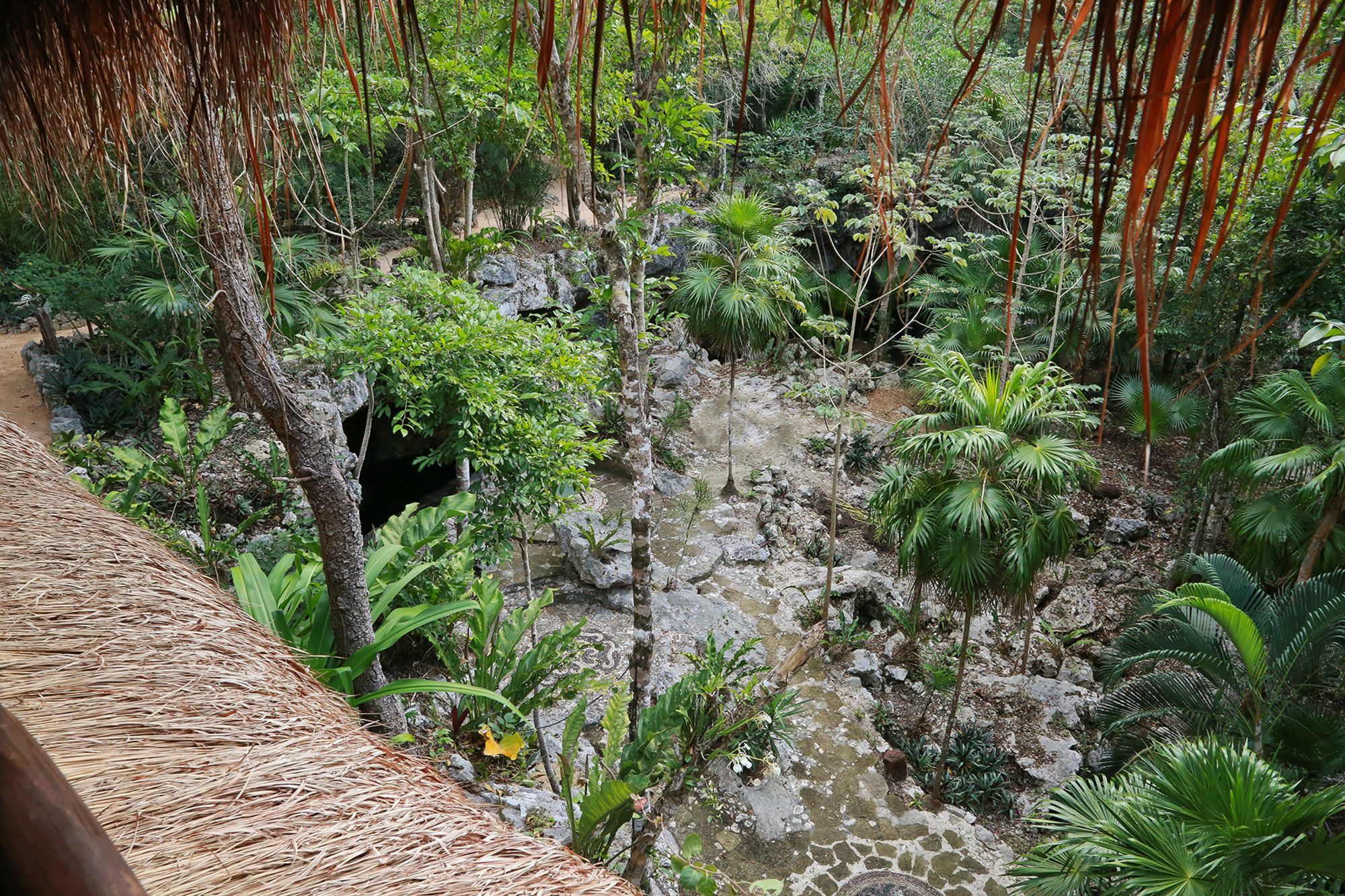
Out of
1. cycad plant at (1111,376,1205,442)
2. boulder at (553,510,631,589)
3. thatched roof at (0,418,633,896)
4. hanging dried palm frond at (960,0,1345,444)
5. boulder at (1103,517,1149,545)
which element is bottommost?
boulder at (1103,517,1149,545)

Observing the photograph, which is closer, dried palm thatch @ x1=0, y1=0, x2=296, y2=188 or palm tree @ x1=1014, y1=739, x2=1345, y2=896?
dried palm thatch @ x1=0, y1=0, x2=296, y2=188

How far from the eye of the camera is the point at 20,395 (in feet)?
24.5

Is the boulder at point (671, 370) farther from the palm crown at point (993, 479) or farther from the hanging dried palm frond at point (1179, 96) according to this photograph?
the hanging dried palm frond at point (1179, 96)

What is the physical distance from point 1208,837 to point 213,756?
379cm

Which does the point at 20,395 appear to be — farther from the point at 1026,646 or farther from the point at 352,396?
the point at 1026,646

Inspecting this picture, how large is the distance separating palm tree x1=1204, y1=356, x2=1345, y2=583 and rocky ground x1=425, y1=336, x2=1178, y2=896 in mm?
2315

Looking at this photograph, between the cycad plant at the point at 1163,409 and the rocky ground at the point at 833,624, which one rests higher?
the cycad plant at the point at 1163,409

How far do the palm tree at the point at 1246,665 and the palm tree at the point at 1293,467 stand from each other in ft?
3.26

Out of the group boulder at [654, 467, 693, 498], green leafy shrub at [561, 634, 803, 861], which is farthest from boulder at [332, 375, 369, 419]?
green leafy shrub at [561, 634, 803, 861]

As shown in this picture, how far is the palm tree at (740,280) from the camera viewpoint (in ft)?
28.2

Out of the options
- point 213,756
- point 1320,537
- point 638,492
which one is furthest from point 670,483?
point 213,756

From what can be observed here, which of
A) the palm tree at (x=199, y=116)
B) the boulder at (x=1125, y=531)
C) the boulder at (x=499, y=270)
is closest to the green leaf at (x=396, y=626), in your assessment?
the palm tree at (x=199, y=116)

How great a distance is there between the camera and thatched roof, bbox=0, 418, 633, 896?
132 cm

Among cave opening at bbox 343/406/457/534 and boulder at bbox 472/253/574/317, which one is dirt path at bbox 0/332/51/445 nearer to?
cave opening at bbox 343/406/457/534
